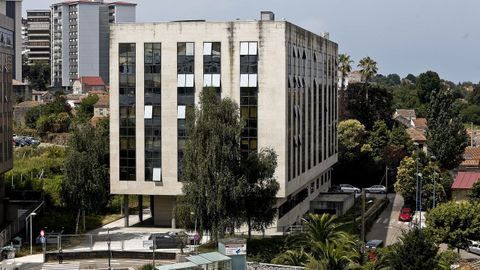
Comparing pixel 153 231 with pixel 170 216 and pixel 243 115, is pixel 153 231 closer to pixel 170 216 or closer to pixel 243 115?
pixel 170 216

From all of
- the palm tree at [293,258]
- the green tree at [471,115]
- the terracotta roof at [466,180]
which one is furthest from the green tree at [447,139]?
the green tree at [471,115]

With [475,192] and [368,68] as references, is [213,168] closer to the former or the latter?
[475,192]

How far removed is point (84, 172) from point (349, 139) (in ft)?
143

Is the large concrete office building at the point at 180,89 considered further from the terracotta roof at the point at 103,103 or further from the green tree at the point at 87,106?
the green tree at the point at 87,106

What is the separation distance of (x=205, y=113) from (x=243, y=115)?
859cm

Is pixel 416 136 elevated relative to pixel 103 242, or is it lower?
elevated

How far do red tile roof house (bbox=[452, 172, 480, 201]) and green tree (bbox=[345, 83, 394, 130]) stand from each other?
28.2m

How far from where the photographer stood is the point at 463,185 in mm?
72562

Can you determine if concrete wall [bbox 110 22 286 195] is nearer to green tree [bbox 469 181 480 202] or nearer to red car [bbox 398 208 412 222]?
red car [bbox 398 208 412 222]

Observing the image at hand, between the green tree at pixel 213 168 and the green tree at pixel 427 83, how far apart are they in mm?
125588

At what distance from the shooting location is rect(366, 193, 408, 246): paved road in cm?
6153

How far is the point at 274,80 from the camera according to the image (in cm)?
5703

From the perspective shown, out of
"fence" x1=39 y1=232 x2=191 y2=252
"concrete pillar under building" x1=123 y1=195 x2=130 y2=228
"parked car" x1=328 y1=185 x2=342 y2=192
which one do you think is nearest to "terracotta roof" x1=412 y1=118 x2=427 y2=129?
"parked car" x1=328 y1=185 x2=342 y2=192

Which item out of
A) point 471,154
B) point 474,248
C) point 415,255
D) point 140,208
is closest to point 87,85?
point 471,154
